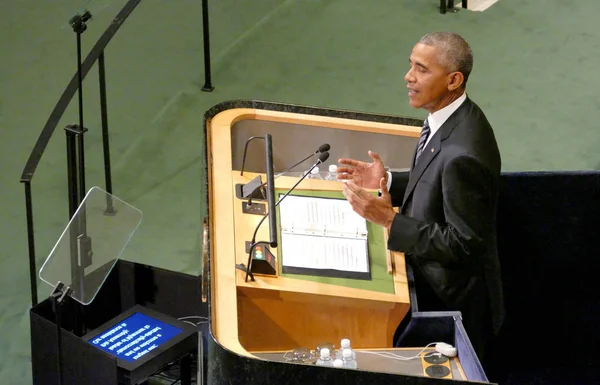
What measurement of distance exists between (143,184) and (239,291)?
2504 mm

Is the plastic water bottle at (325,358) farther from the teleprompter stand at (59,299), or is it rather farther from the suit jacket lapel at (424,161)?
the teleprompter stand at (59,299)

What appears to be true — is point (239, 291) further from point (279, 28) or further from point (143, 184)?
point (279, 28)

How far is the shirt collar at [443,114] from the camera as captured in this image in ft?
12.3

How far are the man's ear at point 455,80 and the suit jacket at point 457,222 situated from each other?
8 centimetres

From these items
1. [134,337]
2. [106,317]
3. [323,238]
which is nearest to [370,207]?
[323,238]

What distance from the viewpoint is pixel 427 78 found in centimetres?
→ 371

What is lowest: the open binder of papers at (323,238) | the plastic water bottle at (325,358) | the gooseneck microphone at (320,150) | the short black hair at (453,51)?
the plastic water bottle at (325,358)

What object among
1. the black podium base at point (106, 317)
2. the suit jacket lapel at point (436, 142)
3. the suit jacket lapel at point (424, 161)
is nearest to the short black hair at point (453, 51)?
the suit jacket lapel at point (436, 142)

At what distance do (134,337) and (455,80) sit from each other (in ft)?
6.04

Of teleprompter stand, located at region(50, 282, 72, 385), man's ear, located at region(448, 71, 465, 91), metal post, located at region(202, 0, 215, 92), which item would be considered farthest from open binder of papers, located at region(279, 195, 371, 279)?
metal post, located at region(202, 0, 215, 92)

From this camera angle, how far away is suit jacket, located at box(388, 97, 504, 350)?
3555 millimetres

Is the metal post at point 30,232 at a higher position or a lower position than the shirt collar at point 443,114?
lower

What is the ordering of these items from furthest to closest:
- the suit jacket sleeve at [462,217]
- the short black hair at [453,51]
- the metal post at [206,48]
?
the metal post at [206,48] → the short black hair at [453,51] → the suit jacket sleeve at [462,217]

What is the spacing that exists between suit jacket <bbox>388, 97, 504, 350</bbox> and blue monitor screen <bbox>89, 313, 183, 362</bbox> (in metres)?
1.23
